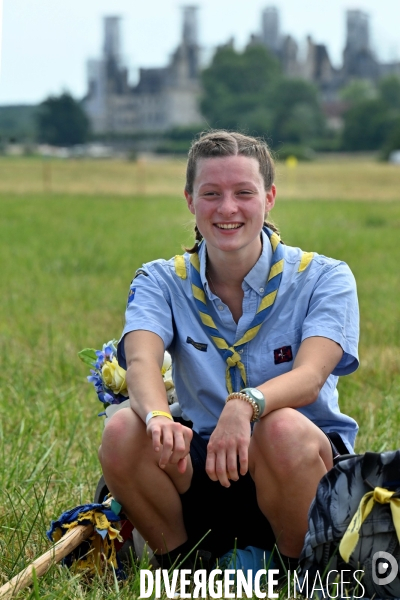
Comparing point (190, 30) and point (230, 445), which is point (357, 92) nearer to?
point (190, 30)

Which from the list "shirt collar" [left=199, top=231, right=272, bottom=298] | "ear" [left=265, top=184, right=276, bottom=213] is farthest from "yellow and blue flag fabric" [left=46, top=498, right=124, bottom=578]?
"ear" [left=265, top=184, right=276, bottom=213]

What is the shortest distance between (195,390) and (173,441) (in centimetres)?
39

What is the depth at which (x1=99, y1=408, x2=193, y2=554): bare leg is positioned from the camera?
2.88 meters

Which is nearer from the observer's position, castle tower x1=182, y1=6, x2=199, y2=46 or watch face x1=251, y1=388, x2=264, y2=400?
watch face x1=251, y1=388, x2=264, y2=400

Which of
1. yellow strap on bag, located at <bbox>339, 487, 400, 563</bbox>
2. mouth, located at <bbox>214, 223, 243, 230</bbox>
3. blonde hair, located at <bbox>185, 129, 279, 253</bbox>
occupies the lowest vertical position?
yellow strap on bag, located at <bbox>339, 487, 400, 563</bbox>

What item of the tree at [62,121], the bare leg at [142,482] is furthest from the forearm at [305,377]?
the tree at [62,121]

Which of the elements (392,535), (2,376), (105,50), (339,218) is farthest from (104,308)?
(105,50)

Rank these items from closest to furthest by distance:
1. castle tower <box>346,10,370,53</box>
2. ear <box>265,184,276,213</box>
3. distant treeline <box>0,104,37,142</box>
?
ear <box>265,184,276,213</box> → distant treeline <box>0,104,37,142</box> → castle tower <box>346,10,370,53</box>

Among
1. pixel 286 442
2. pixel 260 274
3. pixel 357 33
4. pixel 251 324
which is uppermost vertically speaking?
pixel 357 33

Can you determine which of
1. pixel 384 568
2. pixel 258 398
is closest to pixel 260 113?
pixel 258 398

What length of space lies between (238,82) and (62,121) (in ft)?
85.3

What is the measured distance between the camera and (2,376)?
559cm

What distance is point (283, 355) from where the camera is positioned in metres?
3.09

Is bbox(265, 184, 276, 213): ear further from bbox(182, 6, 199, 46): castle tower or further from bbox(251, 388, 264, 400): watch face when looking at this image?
bbox(182, 6, 199, 46): castle tower
